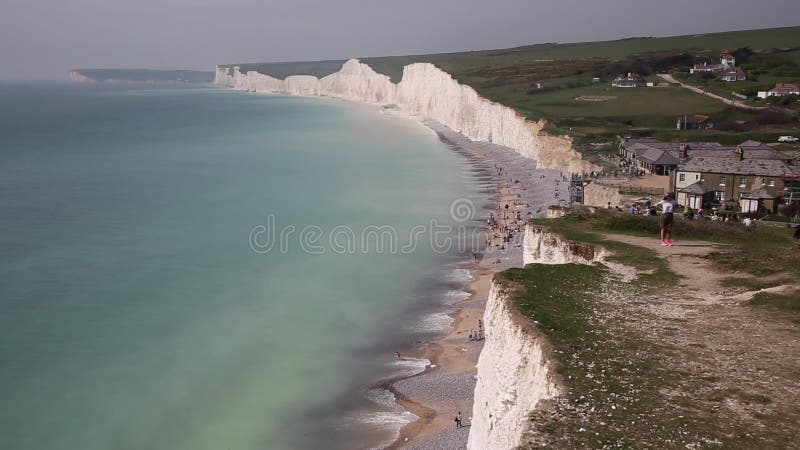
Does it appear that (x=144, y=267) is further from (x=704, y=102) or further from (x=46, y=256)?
(x=704, y=102)

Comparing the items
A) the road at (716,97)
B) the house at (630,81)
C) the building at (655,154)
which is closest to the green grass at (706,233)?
the building at (655,154)

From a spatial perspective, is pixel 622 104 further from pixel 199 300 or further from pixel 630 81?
pixel 199 300

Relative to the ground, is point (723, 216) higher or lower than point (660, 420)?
higher

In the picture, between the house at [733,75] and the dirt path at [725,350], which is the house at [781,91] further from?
the dirt path at [725,350]

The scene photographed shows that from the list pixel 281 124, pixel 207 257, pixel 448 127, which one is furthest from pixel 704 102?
pixel 281 124

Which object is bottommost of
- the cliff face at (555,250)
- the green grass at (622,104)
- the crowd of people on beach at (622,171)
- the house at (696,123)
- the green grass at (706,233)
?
the cliff face at (555,250)

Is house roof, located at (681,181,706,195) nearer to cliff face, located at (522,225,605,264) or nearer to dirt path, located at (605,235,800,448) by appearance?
cliff face, located at (522,225,605,264)

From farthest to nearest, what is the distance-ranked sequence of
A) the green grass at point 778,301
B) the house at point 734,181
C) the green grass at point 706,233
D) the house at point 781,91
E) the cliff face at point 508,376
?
the house at point 781,91 < the house at point 734,181 < the green grass at point 706,233 < the green grass at point 778,301 < the cliff face at point 508,376

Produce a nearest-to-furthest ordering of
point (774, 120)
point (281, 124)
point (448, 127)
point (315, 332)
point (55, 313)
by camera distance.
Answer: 1. point (315, 332)
2. point (55, 313)
3. point (774, 120)
4. point (448, 127)
5. point (281, 124)
